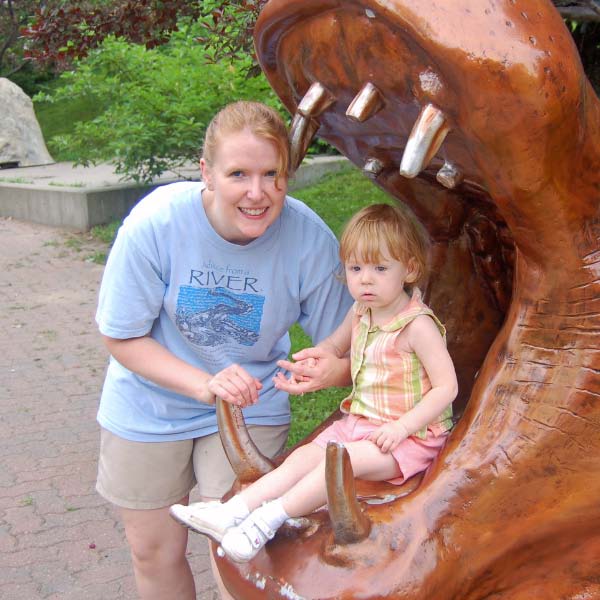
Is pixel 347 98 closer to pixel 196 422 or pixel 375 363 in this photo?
pixel 375 363

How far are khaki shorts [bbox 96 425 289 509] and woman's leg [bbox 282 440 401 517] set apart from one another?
74cm

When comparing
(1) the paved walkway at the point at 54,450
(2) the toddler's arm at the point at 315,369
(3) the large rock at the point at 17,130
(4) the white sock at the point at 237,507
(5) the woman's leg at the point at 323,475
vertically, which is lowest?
(3) the large rock at the point at 17,130

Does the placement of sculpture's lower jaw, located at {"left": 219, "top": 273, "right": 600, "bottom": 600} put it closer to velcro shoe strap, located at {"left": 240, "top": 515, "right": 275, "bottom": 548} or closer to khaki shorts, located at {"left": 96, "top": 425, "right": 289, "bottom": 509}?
velcro shoe strap, located at {"left": 240, "top": 515, "right": 275, "bottom": 548}

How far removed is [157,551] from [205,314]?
78 centimetres

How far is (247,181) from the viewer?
2.12 m

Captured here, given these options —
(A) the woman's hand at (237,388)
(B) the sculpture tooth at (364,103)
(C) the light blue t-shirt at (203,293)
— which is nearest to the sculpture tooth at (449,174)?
(B) the sculpture tooth at (364,103)

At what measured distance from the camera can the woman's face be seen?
2.09 meters

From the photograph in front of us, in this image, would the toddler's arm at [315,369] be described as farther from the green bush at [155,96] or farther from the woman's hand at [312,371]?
the green bush at [155,96]

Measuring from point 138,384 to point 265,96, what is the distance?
6.72 meters

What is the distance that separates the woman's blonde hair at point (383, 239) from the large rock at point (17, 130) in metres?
12.9

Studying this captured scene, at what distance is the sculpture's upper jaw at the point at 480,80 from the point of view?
128 centimetres

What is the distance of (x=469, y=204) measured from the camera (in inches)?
76.4

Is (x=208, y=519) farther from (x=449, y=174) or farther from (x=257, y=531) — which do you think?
(x=449, y=174)

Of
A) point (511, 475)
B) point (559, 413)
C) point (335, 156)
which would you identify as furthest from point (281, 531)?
point (335, 156)
